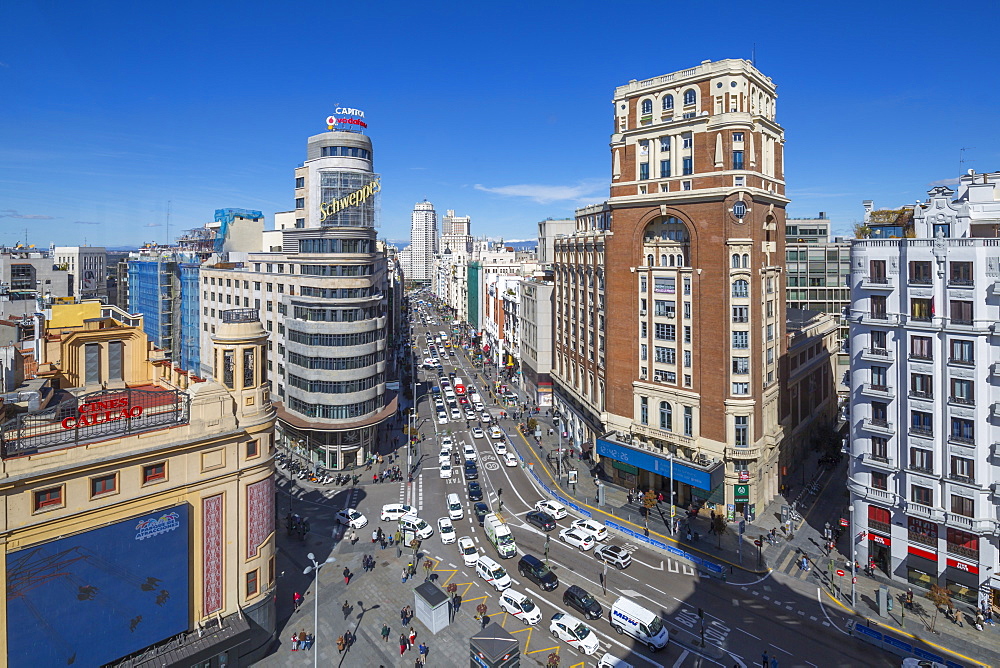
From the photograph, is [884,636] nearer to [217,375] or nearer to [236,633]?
[236,633]

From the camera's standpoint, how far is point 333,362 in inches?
2697

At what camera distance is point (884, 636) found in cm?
3662

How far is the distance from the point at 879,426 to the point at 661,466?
19.5 meters

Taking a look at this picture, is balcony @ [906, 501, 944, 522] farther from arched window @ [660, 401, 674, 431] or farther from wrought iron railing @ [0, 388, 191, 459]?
wrought iron railing @ [0, 388, 191, 459]

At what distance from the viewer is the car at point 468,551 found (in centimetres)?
4781

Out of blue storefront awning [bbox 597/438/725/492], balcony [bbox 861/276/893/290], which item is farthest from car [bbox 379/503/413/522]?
balcony [bbox 861/276/893/290]

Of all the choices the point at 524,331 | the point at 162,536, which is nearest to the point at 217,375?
the point at 162,536

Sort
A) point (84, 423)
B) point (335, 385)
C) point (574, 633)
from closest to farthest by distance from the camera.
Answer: point (84, 423)
point (574, 633)
point (335, 385)

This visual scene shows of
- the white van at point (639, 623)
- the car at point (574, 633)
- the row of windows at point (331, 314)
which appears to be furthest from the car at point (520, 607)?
the row of windows at point (331, 314)

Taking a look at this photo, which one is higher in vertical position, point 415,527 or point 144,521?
point 144,521

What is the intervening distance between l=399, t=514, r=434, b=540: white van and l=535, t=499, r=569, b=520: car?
1178cm

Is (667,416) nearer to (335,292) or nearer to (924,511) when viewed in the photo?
(924,511)

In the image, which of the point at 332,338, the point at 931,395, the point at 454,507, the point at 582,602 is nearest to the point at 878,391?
the point at 931,395

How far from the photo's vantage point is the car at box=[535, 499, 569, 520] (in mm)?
56781
